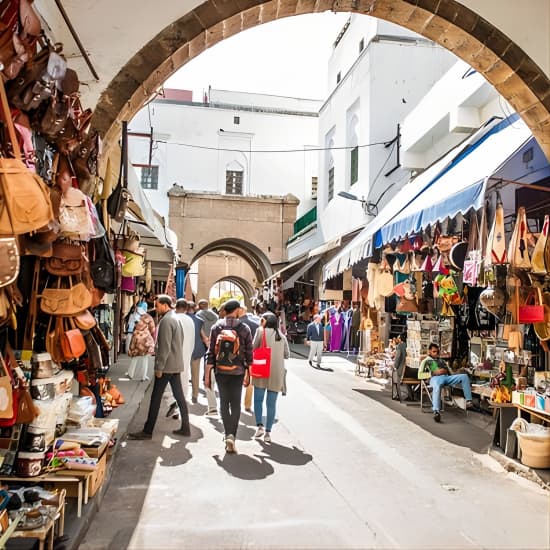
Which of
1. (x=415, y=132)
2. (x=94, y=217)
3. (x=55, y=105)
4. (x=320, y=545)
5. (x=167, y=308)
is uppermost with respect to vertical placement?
(x=415, y=132)

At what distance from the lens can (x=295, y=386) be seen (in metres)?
10.2

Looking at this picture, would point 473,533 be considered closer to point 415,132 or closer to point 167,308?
point 167,308

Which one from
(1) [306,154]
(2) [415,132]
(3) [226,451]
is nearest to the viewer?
(3) [226,451]

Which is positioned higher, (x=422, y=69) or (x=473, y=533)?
(x=422, y=69)

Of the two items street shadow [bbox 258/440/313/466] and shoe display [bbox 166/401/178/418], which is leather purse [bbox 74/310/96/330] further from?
shoe display [bbox 166/401/178/418]

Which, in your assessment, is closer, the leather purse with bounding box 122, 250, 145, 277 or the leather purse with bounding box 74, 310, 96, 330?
the leather purse with bounding box 74, 310, 96, 330

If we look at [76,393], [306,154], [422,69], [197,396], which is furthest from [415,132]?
[306,154]

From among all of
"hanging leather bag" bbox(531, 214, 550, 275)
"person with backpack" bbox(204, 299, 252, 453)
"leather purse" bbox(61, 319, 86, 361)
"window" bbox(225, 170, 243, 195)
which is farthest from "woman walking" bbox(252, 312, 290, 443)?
"window" bbox(225, 170, 243, 195)

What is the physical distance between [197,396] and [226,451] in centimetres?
311

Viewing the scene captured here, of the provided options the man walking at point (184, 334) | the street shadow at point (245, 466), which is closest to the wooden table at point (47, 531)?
the street shadow at point (245, 466)

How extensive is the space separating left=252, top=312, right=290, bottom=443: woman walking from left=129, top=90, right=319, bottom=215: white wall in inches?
873

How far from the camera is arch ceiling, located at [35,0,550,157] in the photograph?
12.8ft

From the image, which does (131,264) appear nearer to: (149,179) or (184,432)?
(184,432)

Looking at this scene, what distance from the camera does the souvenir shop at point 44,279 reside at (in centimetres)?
246
